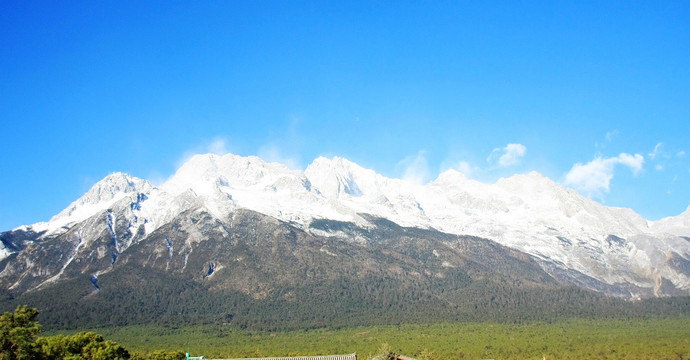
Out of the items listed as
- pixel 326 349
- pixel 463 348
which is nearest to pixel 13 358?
pixel 326 349

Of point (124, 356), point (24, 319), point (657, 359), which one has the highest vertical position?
point (24, 319)

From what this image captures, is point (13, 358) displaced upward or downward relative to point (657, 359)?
upward

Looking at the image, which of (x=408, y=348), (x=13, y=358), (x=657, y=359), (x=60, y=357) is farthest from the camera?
(x=408, y=348)

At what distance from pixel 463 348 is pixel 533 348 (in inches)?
915

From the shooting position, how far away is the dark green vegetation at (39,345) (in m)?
68.7

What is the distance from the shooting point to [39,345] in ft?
251

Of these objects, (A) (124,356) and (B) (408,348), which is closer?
(A) (124,356)

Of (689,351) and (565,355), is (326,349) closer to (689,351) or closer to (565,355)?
(565,355)

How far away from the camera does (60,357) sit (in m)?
85.7

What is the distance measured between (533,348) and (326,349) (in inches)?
2704

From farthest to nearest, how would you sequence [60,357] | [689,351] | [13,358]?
[689,351] < [60,357] < [13,358]

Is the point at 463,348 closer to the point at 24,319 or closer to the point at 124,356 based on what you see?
the point at 124,356

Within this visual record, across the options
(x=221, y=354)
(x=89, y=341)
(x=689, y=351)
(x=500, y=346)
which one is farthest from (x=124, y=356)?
(x=689, y=351)

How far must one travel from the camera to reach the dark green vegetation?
6869cm
